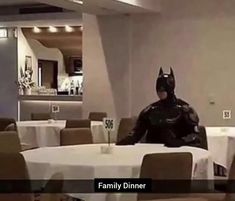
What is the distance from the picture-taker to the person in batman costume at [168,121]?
4816 mm

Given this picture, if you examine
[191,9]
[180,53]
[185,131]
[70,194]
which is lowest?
[70,194]

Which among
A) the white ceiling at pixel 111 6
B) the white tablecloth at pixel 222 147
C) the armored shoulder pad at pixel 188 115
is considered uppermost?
the white ceiling at pixel 111 6

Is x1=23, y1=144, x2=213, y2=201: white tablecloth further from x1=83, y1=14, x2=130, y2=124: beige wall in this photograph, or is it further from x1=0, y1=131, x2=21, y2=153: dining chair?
x1=83, y1=14, x2=130, y2=124: beige wall

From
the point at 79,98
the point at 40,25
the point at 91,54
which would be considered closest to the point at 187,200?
the point at 91,54

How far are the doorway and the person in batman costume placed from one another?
29.9ft

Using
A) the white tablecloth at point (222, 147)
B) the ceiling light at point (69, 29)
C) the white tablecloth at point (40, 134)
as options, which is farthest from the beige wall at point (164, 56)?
the white tablecloth at point (222, 147)

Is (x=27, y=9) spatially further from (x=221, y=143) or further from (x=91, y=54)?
(x=221, y=143)

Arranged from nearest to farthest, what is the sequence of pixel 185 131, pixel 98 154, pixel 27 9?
pixel 98 154, pixel 185 131, pixel 27 9

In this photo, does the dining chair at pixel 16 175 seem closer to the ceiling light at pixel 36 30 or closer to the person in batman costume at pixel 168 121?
the person in batman costume at pixel 168 121

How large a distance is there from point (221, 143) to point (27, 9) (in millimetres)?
7807

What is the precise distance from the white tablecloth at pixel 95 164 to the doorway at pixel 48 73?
9.45 m

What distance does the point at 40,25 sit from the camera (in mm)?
12211
